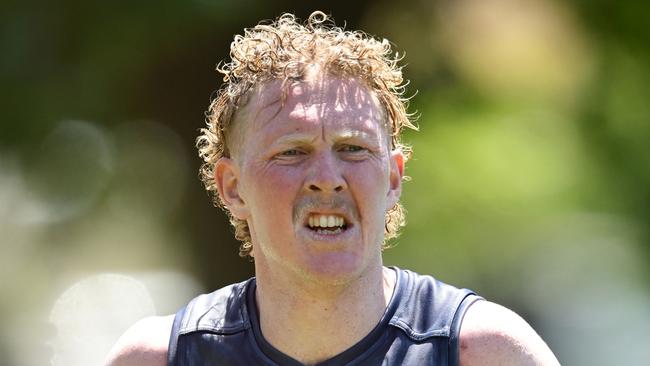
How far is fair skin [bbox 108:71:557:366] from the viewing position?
8.89 feet

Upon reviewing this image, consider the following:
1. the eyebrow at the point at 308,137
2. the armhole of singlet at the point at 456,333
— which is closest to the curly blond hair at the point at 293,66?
the eyebrow at the point at 308,137

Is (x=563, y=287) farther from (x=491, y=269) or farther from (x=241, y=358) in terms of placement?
(x=241, y=358)

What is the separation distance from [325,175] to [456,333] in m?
0.54

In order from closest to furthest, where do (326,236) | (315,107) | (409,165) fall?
1. (326,236)
2. (315,107)
3. (409,165)

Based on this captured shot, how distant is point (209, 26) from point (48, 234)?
1.41 metres

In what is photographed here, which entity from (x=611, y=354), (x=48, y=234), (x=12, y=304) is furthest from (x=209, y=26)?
(x=611, y=354)

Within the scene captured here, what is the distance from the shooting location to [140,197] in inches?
222

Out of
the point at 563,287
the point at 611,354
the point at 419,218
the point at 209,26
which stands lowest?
the point at 611,354

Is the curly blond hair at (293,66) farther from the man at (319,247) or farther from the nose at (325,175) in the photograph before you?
the nose at (325,175)

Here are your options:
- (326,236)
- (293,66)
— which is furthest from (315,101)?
(326,236)

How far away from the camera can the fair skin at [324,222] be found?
8.89 ft

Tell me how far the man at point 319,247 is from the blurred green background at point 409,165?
225 cm

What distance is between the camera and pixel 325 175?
270 cm

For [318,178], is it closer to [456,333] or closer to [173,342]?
[456,333]
